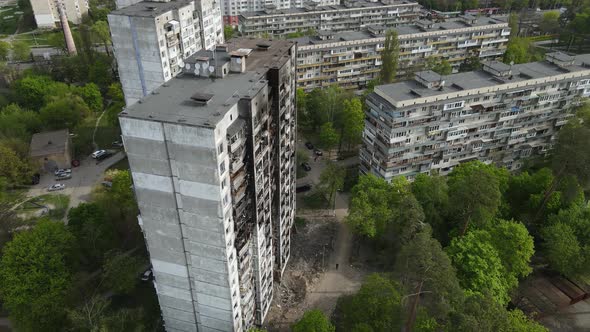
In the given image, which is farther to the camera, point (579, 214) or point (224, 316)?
point (579, 214)

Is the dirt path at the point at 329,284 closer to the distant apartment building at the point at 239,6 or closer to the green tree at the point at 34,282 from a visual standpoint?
the green tree at the point at 34,282

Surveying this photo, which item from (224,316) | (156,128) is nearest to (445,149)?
(224,316)

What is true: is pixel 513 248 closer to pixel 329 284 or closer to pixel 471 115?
pixel 329 284

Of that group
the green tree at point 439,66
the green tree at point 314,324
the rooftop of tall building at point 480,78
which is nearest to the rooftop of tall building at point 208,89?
the rooftop of tall building at point 480,78

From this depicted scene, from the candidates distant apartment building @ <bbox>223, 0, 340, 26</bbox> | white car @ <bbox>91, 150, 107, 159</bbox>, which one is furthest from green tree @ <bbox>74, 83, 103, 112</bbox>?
distant apartment building @ <bbox>223, 0, 340, 26</bbox>

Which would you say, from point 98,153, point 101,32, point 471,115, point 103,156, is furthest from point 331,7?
point 98,153

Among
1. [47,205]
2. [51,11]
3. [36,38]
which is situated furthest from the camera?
[51,11]

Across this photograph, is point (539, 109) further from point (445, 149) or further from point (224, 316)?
point (224, 316)
